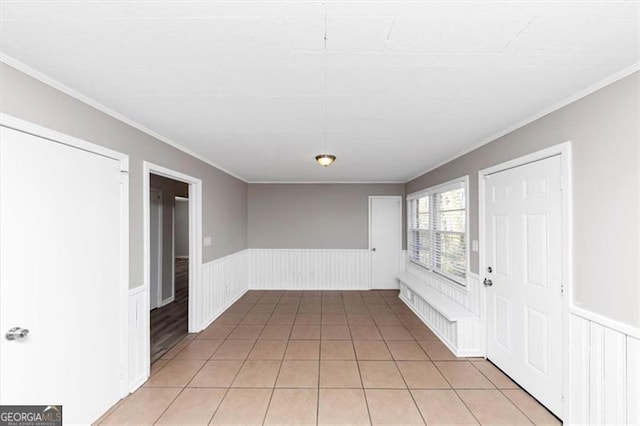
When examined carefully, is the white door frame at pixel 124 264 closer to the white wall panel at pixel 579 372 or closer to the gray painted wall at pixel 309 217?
the white wall panel at pixel 579 372

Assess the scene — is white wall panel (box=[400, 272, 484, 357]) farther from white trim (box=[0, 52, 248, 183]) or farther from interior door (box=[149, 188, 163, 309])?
interior door (box=[149, 188, 163, 309])

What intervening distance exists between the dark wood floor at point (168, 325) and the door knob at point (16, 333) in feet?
5.82

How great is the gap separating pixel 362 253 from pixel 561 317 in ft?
14.2

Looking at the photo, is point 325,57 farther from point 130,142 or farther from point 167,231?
point 167,231

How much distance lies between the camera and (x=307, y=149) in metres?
3.54

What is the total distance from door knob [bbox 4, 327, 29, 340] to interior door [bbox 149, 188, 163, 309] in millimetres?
3485

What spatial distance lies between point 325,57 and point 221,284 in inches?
163

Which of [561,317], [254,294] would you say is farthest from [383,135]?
[254,294]

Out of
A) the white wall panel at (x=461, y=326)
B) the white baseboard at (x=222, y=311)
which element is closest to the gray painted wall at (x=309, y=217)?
the white baseboard at (x=222, y=311)

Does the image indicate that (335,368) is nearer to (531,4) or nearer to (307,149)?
(307,149)

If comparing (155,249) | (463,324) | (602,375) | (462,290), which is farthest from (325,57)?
(155,249)

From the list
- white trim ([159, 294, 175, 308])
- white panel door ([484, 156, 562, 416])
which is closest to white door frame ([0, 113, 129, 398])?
white trim ([159, 294, 175, 308])

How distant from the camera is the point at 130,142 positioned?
258 cm

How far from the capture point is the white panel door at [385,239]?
20.9 feet
